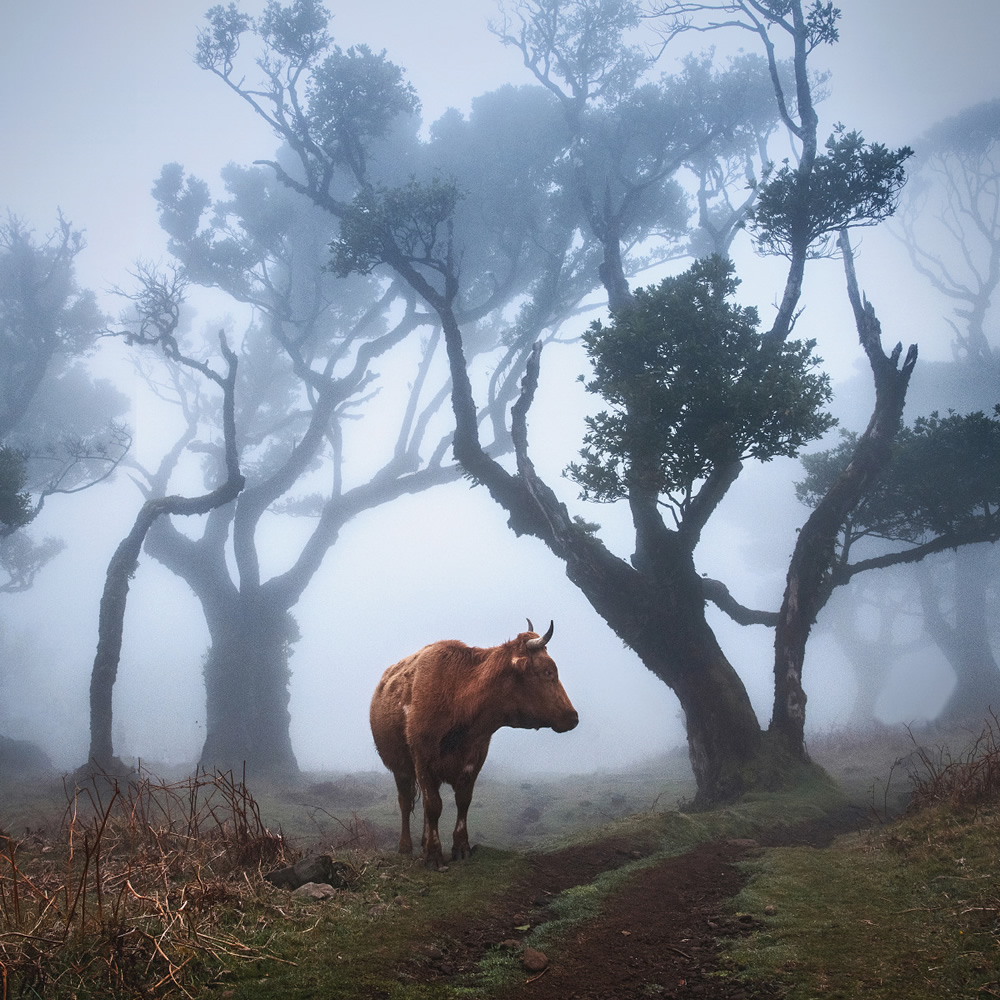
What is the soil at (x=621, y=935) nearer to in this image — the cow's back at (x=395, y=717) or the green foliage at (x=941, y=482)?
the cow's back at (x=395, y=717)

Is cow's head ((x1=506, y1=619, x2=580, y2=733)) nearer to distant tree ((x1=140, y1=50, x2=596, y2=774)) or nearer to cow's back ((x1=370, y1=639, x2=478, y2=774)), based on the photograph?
cow's back ((x1=370, y1=639, x2=478, y2=774))

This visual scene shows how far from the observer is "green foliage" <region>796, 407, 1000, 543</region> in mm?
17344

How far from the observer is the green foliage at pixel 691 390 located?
42.4ft

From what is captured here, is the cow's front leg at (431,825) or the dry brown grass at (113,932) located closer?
the dry brown grass at (113,932)

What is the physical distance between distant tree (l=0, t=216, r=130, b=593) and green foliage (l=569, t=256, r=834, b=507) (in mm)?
20362

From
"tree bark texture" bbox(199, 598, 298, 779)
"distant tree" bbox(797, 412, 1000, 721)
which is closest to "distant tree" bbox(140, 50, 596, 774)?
"tree bark texture" bbox(199, 598, 298, 779)

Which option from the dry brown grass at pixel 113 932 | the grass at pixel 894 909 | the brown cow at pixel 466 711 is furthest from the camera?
the brown cow at pixel 466 711

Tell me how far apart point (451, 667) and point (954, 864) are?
5.08 metres

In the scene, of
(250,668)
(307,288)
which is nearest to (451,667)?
(250,668)

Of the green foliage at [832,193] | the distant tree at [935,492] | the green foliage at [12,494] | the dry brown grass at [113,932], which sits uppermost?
the green foliage at [832,193]

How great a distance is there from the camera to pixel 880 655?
40562 millimetres

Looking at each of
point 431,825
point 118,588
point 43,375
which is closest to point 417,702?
point 431,825

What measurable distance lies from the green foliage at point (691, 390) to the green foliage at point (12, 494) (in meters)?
14.3

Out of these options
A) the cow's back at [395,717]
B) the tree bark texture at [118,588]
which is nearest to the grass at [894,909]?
the cow's back at [395,717]
